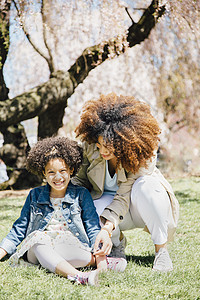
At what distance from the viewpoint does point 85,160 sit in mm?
2592

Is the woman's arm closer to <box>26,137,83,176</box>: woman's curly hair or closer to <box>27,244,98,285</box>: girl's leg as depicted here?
<box>27,244,98,285</box>: girl's leg

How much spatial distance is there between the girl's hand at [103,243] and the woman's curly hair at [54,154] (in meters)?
0.52

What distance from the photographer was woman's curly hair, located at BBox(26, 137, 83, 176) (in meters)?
2.35

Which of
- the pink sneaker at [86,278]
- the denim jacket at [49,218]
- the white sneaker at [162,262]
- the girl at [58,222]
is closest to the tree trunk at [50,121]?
the girl at [58,222]

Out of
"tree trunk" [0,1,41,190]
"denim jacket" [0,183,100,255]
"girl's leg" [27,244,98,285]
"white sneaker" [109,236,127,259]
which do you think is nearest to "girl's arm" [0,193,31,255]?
"denim jacket" [0,183,100,255]

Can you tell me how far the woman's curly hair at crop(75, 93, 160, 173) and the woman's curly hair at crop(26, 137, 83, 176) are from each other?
0.13 meters

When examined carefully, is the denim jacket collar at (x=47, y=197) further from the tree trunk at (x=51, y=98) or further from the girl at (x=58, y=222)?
the tree trunk at (x=51, y=98)

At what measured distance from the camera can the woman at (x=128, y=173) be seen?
2.23 metres

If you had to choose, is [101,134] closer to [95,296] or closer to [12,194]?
[95,296]

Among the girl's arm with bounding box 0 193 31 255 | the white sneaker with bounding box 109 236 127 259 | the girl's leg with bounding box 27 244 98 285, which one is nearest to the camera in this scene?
the girl's leg with bounding box 27 244 98 285

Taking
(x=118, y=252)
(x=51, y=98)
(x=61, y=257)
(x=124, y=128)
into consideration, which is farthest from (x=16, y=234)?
(x=51, y=98)

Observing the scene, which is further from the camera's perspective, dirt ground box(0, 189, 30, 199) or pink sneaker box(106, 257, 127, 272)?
dirt ground box(0, 189, 30, 199)

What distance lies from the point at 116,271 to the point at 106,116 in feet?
2.98

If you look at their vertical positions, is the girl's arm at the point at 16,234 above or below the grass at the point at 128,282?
above
